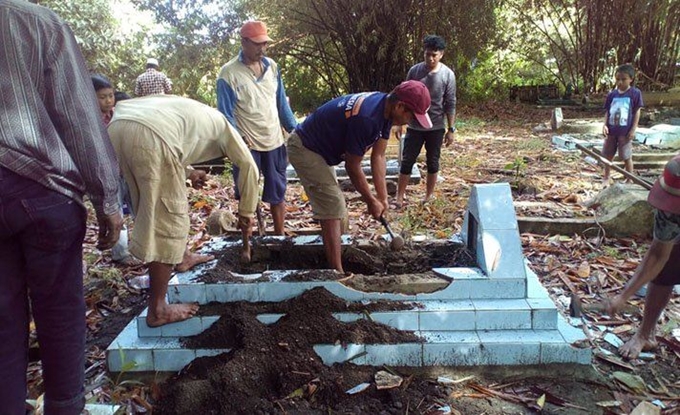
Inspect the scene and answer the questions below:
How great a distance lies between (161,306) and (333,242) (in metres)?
1.40

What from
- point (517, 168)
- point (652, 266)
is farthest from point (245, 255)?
point (517, 168)

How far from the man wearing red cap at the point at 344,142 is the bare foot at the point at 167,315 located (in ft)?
3.98

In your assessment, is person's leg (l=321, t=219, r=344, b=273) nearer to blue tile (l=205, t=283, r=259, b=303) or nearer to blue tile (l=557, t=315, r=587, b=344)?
blue tile (l=205, t=283, r=259, b=303)

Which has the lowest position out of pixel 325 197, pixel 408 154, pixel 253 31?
pixel 408 154

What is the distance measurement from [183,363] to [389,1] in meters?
11.9

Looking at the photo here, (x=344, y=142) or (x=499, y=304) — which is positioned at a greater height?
(x=344, y=142)

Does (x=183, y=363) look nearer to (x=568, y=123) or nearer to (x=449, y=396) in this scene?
(x=449, y=396)

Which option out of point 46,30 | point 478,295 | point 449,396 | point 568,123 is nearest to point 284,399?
point 449,396

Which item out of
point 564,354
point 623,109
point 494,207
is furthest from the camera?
point 623,109

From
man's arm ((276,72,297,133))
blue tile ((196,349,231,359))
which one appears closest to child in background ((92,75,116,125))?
man's arm ((276,72,297,133))

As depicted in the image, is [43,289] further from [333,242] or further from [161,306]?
[333,242]

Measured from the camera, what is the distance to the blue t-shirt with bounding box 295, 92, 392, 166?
3.79 metres

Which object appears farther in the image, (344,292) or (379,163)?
(379,163)

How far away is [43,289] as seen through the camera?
7.05 feet
